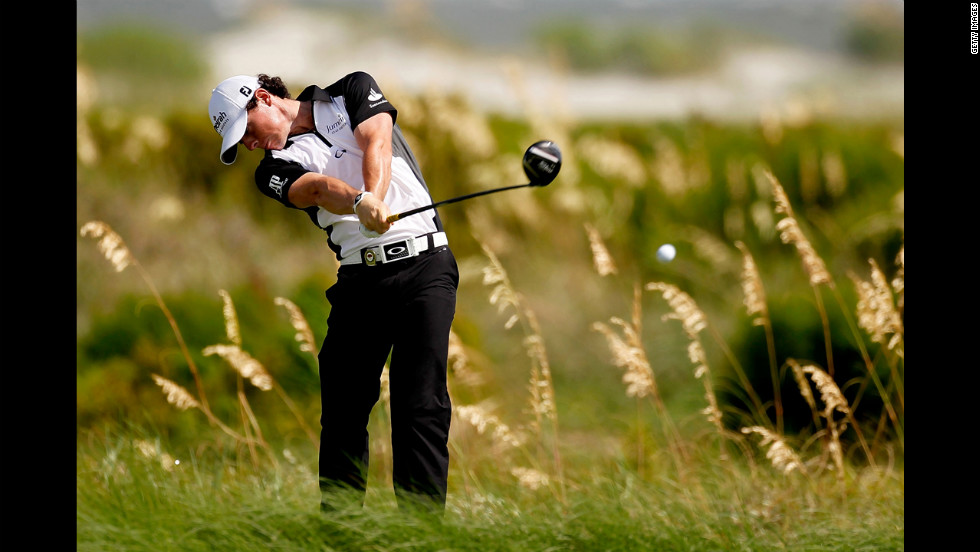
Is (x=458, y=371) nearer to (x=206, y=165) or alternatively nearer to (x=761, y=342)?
(x=761, y=342)

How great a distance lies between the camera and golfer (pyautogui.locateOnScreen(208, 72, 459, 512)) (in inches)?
134

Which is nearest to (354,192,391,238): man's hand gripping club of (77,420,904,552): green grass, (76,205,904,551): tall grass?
(76,205,904,551): tall grass

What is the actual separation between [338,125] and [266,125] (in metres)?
0.25

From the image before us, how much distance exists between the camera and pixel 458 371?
4.77 m

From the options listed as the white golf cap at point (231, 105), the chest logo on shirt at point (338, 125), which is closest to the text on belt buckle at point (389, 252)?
the chest logo on shirt at point (338, 125)

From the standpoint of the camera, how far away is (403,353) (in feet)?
11.4

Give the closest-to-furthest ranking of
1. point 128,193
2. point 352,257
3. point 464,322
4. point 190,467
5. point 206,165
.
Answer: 1. point 352,257
2. point 190,467
3. point 464,322
4. point 128,193
5. point 206,165

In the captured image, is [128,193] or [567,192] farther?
[128,193]

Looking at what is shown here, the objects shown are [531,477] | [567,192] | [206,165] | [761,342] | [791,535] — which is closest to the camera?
[791,535]

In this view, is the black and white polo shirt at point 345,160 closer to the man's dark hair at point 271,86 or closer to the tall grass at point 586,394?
the man's dark hair at point 271,86

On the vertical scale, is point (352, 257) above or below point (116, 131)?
below

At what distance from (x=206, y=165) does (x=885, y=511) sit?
393 inches

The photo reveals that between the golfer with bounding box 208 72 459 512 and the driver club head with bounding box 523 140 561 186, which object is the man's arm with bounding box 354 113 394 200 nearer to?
the golfer with bounding box 208 72 459 512
